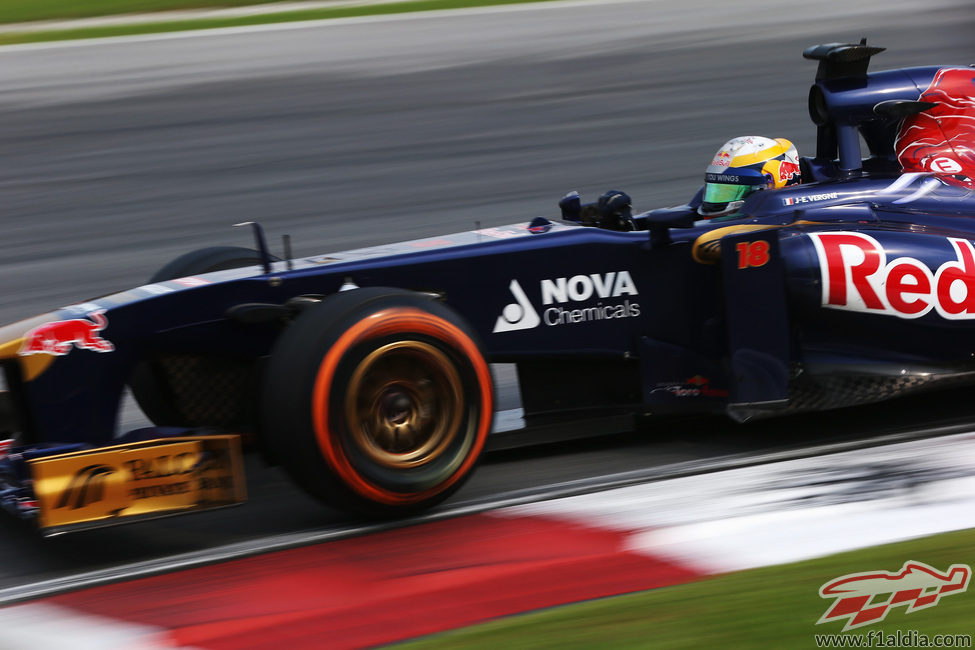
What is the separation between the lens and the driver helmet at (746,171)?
5.54 metres

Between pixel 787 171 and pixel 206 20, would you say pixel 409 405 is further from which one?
pixel 206 20

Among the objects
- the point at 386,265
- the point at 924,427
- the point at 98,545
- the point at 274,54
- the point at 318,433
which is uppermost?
the point at 274,54

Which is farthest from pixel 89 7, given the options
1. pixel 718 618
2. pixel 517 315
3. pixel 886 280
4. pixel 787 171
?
pixel 718 618

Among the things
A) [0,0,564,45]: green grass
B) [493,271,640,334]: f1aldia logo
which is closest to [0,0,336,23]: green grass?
[0,0,564,45]: green grass

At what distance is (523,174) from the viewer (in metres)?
10.8

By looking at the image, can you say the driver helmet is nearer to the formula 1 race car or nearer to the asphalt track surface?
the formula 1 race car

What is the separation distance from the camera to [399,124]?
1230 centimetres

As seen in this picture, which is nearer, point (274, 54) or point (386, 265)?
point (386, 265)

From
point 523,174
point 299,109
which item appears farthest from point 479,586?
point 299,109

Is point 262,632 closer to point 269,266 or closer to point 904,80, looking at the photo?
point 269,266

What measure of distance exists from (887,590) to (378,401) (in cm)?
169

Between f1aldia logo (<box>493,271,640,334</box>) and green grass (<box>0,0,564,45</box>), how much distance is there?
11614mm

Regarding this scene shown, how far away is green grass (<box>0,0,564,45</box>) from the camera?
15.1 metres

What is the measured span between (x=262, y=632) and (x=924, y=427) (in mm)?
3080
